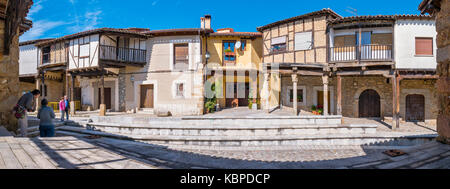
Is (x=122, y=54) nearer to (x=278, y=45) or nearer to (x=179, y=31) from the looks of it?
(x=179, y=31)

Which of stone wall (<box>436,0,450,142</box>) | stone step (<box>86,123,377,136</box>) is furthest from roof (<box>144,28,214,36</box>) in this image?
stone wall (<box>436,0,450,142</box>)

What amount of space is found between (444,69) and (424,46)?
1206 centimetres

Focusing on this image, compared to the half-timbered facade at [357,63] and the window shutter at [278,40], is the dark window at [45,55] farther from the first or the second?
the window shutter at [278,40]

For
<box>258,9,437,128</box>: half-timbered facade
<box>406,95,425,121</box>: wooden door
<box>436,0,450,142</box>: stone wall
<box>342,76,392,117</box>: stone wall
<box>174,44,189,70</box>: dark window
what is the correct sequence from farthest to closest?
1. <box>174,44,189,70</box>: dark window
2. <box>342,76,392,117</box>: stone wall
3. <box>406,95,425,121</box>: wooden door
4. <box>258,9,437,128</box>: half-timbered facade
5. <box>436,0,450,142</box>: stone wall

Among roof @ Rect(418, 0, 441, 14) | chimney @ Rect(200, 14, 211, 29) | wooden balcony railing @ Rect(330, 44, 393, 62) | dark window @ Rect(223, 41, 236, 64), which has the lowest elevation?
roof @ Rect(418, 0, 441, 14)

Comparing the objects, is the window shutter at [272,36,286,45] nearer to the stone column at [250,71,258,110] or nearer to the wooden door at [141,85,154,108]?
the stone column at [250,71,258,110]

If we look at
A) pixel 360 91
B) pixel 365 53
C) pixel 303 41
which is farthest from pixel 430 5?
pixel 360 91

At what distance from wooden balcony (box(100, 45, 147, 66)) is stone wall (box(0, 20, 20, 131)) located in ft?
30.2

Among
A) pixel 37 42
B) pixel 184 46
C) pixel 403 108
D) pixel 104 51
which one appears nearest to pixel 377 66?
pixel 403 108

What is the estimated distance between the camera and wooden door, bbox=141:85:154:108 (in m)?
15.7

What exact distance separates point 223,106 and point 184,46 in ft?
20.0

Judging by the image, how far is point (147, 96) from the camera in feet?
51.7

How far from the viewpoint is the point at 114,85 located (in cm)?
1673
